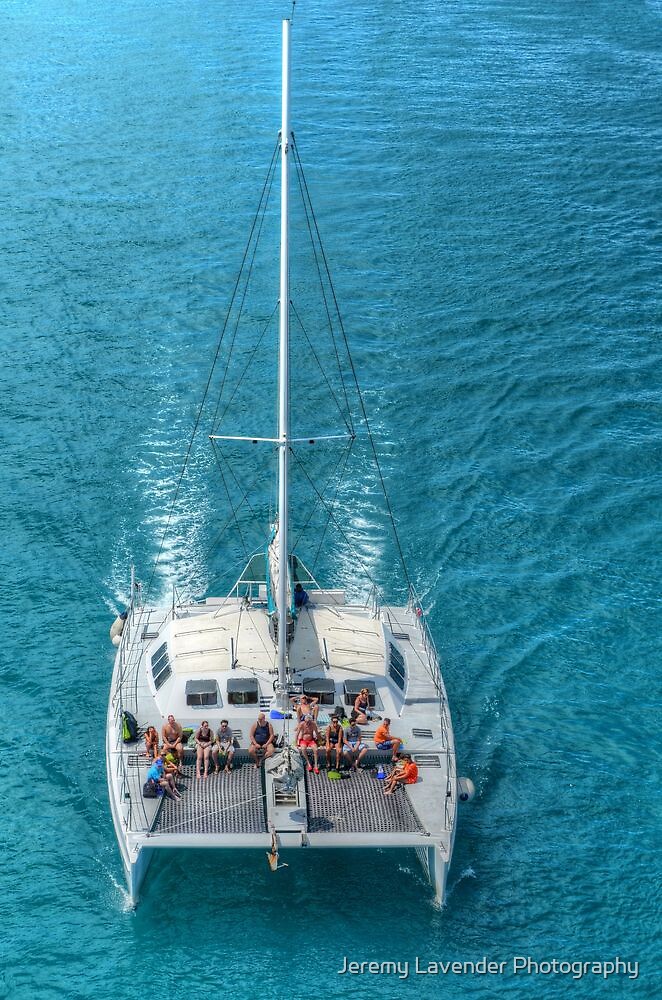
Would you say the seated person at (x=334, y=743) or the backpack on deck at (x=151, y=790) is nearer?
the backpack on deck at (x=151, y=790)

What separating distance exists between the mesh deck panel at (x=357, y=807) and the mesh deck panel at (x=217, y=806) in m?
1.53

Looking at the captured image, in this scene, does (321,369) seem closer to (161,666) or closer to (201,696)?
(161,666)

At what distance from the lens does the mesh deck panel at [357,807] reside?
32406mm

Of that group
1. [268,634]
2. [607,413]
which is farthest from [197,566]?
[607,413]

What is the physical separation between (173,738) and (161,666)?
12.1 feet

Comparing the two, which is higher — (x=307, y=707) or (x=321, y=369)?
(x=321, y=369)

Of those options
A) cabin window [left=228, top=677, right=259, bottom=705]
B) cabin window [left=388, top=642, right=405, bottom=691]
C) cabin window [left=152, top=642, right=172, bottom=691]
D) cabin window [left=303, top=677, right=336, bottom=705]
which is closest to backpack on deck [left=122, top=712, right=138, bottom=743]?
cabin window [left=152, top=642, right=172, bottom=691]

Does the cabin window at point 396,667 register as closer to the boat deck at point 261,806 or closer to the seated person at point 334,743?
the seated person at point 334,743

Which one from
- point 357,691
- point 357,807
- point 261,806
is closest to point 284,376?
point 357,691

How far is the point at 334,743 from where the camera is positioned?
3491 centimetres

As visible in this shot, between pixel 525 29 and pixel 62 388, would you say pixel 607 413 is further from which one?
pixel 525 29

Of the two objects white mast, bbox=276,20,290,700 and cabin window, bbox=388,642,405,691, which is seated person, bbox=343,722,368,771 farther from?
cabin window, bbox=388,642,405,691

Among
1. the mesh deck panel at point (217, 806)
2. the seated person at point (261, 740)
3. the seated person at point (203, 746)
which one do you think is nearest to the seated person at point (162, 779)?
the mesh deck panel at point (217, 806)

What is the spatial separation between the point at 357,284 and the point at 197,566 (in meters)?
23.7
